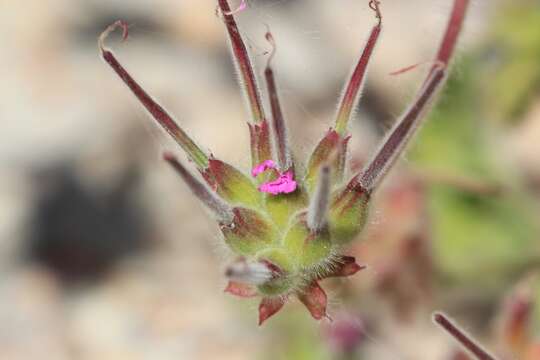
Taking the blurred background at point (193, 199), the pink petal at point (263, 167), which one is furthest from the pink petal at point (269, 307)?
the blurred background at point (193, 199)

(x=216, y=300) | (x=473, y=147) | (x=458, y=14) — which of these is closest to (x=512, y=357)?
(x=458, y=14)

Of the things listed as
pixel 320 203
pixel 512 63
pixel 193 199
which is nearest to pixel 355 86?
pixel 320 203

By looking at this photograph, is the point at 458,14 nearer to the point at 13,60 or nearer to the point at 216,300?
the point at 216,300

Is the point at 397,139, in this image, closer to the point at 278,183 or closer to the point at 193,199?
the point at 278,183

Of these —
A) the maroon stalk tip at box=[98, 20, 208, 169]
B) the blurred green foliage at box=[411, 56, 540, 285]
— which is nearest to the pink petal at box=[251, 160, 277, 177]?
the maroon stalk tip at box=[98, 20, 208, 169]

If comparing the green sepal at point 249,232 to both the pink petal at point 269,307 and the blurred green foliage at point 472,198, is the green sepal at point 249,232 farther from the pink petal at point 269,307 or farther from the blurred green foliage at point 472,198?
the blurred green foliage at point 472,198

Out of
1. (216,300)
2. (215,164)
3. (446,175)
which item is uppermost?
(215,164)

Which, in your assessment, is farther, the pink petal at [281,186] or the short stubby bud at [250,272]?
the pink petal at [281,186]
